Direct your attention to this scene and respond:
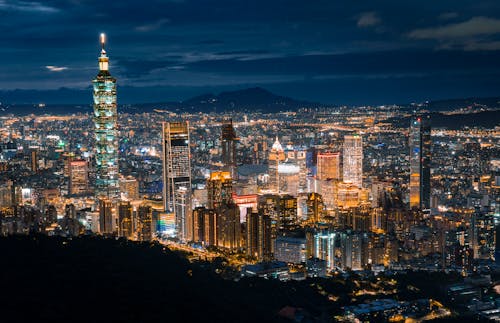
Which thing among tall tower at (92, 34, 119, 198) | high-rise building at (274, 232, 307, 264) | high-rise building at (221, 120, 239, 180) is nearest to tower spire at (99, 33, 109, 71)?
tall tower at (92, 34, 119, 198)

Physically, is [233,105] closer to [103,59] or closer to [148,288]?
[103,59]

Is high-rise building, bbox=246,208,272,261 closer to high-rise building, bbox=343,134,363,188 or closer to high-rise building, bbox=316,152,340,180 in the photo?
high-rise building, bbox=343,134,363,188

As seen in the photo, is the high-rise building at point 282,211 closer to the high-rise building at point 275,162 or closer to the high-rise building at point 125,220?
the high-rise building at point 125,220

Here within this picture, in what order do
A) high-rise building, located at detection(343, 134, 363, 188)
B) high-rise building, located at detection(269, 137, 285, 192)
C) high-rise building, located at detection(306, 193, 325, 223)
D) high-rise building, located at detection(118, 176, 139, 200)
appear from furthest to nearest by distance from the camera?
high-rise building, located at detection(269, 137, 285, 192), high-rise building, located at detection(343, 134, 363, 188), high-rise building, located at detection(118, 176, 139, 200), high-rise building, located at detection(306, 193, 325, 223)

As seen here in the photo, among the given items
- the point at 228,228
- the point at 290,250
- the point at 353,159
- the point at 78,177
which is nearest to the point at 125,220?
the point at 228,228

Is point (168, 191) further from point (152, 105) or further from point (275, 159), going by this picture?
point (152, 105)

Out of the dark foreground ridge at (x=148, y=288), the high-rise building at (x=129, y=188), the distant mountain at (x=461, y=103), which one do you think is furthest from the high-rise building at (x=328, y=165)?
the dark foreground ridge at (x=148, y=288)
